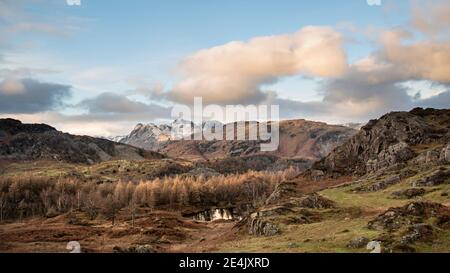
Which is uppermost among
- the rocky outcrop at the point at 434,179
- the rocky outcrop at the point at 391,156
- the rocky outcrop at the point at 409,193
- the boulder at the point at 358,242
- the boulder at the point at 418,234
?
the rocky outcrop at the point at 391,156

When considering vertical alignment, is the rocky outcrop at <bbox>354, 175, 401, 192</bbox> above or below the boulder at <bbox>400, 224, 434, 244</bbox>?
above

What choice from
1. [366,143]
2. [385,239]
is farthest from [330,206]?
[366,143]

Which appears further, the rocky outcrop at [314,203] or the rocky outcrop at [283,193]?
the rocky outcrop at [283,193]

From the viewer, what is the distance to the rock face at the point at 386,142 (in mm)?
145188

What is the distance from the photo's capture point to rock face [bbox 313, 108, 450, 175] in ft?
476

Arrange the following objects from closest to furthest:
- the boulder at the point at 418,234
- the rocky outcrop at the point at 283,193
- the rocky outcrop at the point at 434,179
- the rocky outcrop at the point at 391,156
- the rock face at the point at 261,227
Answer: the boulder at the point at 418,234 → the rock face at the point at 261,227 → the rocky outcrop at the point at 434,179 → the rocky outcrop at the point at 283,193 → the rocky outcrop at the point at 391,156

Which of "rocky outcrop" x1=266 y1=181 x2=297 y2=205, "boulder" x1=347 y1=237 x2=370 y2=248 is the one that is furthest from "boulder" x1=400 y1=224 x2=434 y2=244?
"rocky outcrop" x1=266 y1=181 x2=297 y2=205

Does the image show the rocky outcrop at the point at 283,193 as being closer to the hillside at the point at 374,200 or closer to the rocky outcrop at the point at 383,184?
the hillside at the point at 374,200

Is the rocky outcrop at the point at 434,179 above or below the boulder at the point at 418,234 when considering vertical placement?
above

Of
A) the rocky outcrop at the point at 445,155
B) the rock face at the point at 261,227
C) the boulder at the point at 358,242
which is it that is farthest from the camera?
the rocky outcrop at the point at 445,155

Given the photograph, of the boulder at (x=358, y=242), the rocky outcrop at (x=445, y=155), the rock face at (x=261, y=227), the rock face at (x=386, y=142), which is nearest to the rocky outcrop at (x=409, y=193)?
the rocky outcrop at (x=445, y=155)

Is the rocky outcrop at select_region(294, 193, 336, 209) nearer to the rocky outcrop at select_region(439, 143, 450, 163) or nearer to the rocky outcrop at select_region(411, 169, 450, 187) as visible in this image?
the rocky outcrop at select_region(411, 169, 450, 187)

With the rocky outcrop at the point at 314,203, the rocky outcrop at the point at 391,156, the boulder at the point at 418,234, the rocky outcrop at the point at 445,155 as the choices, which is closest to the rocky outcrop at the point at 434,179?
the rocky outcrop at the point at 445,155

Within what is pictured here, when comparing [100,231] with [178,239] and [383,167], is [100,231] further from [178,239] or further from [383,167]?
[383,167]
